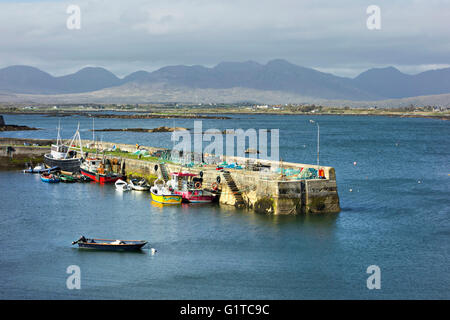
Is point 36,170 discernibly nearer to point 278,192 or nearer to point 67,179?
point 67,179

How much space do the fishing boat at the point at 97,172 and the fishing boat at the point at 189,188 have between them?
1274 centimetres

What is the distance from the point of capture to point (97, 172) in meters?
63.2

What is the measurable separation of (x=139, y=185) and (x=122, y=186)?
1.61m

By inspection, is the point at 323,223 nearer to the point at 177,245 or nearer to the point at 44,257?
the point at 177,245

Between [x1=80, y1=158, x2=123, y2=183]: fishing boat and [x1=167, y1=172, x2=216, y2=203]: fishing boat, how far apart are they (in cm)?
1274

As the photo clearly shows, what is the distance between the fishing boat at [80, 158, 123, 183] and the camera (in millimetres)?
61969

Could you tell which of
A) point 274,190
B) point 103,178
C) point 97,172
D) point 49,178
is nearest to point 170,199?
point 274,190

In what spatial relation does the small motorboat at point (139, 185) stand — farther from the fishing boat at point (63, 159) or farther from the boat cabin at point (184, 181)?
the fishing boat at point (63, 159)

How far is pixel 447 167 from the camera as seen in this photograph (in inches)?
3066

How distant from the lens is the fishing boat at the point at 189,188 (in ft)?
159

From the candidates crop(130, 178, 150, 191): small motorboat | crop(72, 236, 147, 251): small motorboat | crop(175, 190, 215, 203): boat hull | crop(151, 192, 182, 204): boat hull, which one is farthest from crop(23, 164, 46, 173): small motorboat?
crop(72, 236, 147, 251): small motorboat

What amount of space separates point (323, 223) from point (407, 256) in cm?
748

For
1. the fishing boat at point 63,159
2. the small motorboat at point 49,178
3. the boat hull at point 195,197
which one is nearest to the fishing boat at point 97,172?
the fishing boat at point 63,159

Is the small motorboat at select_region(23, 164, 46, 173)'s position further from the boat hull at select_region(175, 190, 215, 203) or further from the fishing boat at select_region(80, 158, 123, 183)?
the boat hull at select_region(175, 190, 215, 203)
